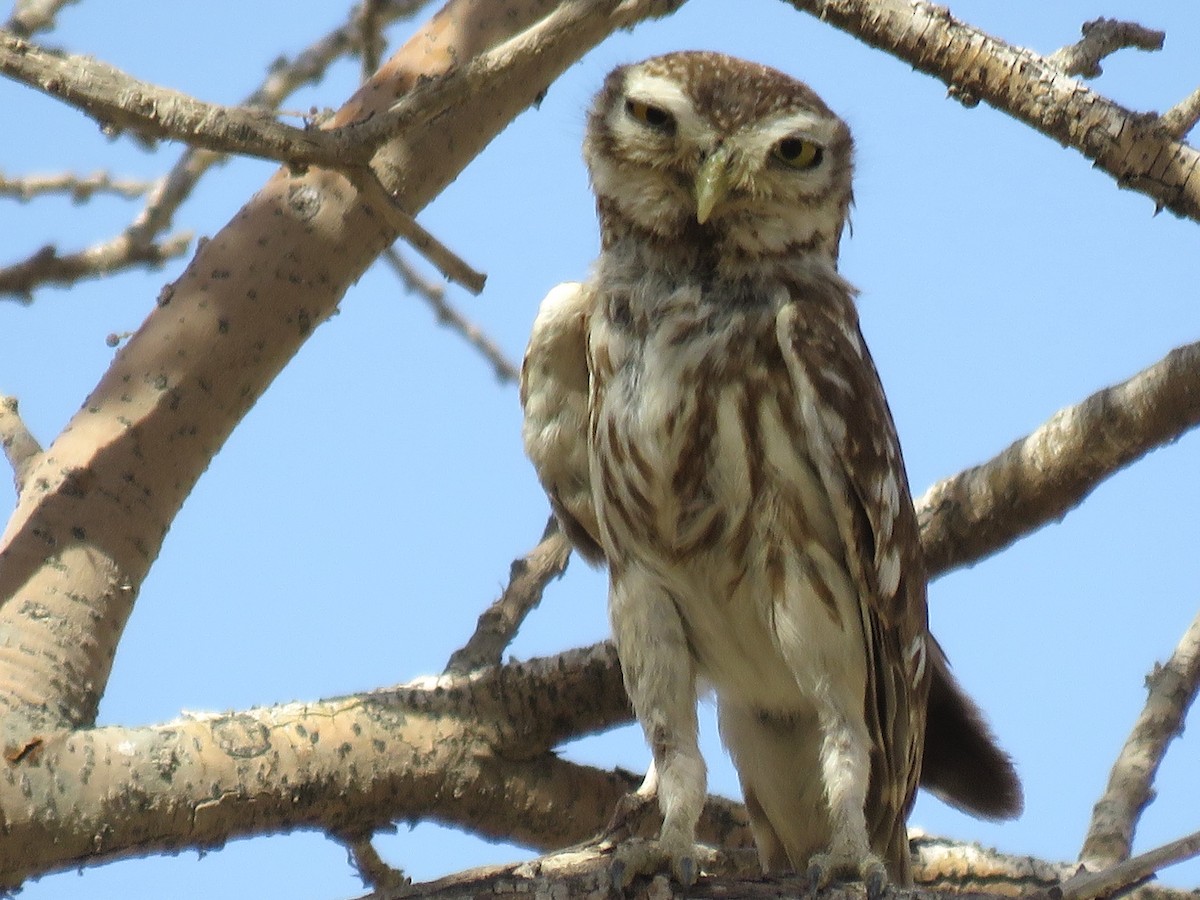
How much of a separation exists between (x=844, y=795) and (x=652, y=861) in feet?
1.58

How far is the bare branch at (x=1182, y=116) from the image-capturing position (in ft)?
8.61

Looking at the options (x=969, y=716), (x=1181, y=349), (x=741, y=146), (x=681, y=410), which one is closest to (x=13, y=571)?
(x=681, y=410)

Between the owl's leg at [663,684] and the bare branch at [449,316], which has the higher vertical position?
the bare branch at [449,316]

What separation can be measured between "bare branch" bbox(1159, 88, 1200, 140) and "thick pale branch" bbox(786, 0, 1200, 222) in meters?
0.01

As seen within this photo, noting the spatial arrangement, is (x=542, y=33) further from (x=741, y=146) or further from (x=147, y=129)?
(x=147, y=129)

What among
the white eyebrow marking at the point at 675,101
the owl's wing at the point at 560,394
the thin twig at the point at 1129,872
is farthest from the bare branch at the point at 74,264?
the thin twig at the point at 1129,872

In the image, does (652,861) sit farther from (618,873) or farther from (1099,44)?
(1099,44)

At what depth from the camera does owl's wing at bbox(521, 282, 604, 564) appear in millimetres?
3365

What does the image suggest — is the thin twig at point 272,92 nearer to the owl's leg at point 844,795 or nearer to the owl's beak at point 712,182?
the owl's beak at point 712,182

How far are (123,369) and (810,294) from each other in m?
1.50

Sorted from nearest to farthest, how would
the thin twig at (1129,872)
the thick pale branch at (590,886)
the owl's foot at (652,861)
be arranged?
1. the thin twig at (1129,872)
2. the thick pale branch at (590,886)
3. the owl's foot at (652,861)

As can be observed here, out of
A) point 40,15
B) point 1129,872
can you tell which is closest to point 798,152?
point 1129,872

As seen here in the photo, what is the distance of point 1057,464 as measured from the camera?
333 centimetres

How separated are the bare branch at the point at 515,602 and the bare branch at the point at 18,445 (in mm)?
1006
